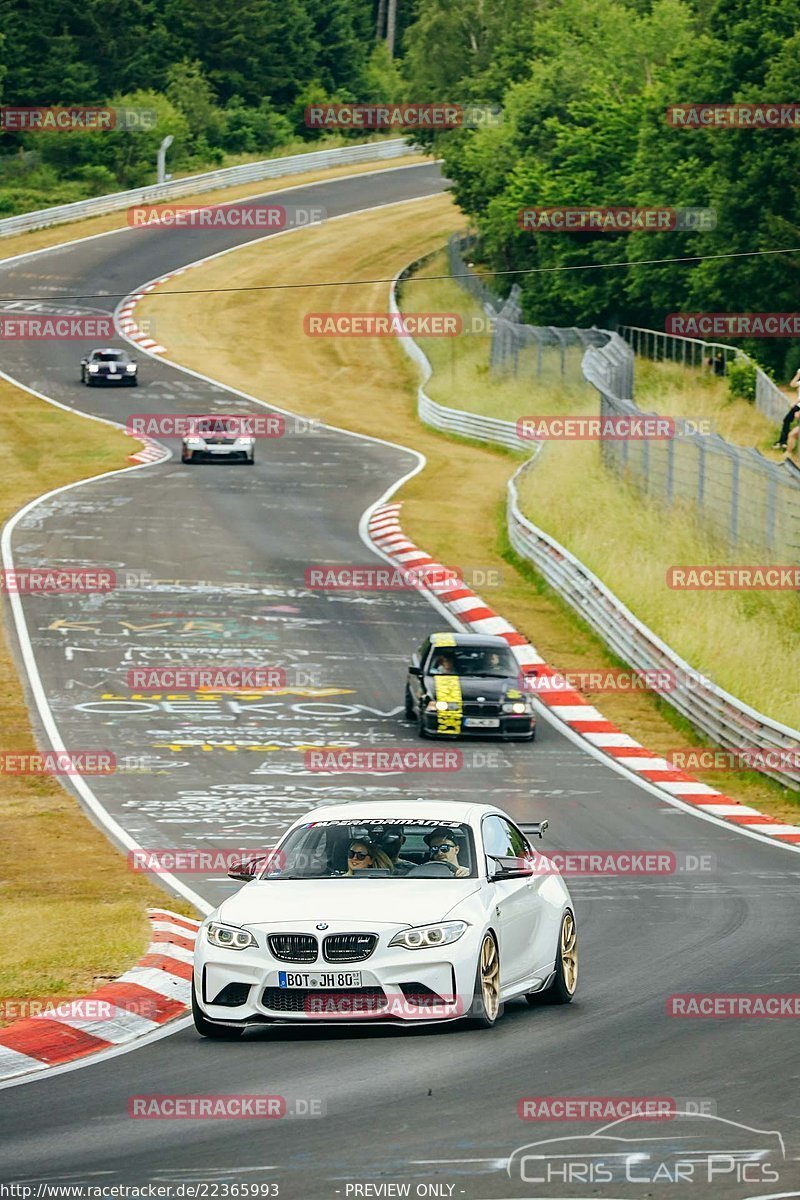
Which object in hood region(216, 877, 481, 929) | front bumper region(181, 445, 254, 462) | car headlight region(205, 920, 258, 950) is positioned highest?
hood region(216, 877, 481, 929)

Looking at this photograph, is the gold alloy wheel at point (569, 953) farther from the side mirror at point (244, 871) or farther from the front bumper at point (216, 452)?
the front bumper at point (216, 452)

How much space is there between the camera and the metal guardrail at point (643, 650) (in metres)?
25.8

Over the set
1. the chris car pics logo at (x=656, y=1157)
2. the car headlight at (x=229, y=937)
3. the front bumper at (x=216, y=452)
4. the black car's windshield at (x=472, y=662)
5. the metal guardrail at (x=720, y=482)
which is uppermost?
the chris car pics logo at (x=656, y=1157)

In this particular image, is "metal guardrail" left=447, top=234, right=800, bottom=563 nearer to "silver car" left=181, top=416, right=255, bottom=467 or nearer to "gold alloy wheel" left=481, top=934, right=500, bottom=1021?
"silver car" left=181, top=416, right=255, bottom=467

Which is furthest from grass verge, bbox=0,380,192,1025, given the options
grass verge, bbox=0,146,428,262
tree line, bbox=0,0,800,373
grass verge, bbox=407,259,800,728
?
grass verge, bbox=0,146,428,262

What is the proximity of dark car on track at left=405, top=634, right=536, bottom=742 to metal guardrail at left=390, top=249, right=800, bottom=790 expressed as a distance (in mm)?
2501

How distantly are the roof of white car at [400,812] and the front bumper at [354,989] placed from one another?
147 cm

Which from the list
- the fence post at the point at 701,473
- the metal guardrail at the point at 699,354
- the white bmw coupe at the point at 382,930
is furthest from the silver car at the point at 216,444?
the white bmw coupe at the point at 382,930

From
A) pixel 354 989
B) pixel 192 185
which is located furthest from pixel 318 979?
pixel 192 185

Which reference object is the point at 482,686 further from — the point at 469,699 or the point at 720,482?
the point at 720,482

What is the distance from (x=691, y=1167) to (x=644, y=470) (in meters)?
31.8

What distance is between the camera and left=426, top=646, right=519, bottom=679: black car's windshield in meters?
27.9

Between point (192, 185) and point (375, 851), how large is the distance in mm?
90333

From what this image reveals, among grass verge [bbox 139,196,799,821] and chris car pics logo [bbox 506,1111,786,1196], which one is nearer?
chris car pics logo [bbox 506,1111,786,1196]
